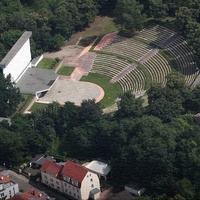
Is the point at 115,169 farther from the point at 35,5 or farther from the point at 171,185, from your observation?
the point at 35,5

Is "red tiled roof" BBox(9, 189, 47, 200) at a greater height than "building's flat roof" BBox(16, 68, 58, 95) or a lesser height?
greater

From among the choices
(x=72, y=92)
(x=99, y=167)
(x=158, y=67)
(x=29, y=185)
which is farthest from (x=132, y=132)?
(x=158, y=67)

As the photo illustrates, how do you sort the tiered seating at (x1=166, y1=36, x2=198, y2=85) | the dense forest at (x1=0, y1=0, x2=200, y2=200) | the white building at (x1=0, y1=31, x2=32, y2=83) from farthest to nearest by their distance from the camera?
the white building at (x1=0, y1=31, x2=32, y2=83)
the tiered seating at (x1=166, y1=36, x2=198, y2=85)
the dense forest at (x1=0, y1=0, x2=200, y2=200)

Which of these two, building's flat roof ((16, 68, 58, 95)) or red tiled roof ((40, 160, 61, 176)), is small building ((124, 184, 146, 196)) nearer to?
red tiled roof ((40, 160, 61, 176))

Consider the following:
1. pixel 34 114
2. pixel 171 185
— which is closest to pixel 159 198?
pixel 171 185

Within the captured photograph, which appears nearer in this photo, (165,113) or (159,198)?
(159,198)

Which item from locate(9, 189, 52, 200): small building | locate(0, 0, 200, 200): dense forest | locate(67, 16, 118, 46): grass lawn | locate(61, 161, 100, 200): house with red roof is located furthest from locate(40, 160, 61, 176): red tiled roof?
locate(67, 16, 118, 46): grass lawn
